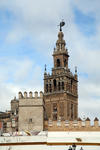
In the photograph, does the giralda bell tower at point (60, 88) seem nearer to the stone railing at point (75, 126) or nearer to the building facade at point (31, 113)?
the building facade at point (31, 113)

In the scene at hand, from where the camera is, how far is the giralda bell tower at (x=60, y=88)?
269 ft

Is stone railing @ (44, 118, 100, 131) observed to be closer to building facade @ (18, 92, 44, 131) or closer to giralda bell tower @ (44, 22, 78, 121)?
building facade @ (18, 92, 44, 131)

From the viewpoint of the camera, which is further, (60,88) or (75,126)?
(60,88)

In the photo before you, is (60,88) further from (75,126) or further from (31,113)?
(75,126)

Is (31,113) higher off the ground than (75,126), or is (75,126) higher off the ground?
(31,113)

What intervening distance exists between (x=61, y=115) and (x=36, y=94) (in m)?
34.4

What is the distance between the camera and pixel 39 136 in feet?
129

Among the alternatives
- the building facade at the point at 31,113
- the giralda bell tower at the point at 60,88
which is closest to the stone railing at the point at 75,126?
the building facade at the point at 31,113

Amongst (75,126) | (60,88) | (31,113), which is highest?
(60,88)

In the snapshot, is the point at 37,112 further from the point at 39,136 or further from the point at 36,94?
the point at 39,136

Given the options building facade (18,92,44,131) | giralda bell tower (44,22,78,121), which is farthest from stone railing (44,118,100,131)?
giralda bell tower (44,22,78,121)

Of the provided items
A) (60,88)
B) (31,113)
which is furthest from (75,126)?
(60,88)

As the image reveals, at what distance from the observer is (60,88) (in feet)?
271

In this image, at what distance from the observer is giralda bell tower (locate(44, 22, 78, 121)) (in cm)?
8188
